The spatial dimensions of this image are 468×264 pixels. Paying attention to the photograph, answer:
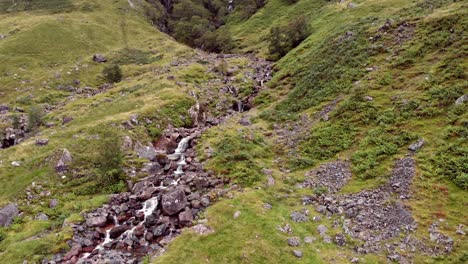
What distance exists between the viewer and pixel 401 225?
2391 centimetres

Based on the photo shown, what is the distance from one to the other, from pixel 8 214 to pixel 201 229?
68.1 feet

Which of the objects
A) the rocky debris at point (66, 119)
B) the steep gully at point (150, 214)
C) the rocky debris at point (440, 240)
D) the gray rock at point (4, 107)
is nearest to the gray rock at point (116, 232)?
the steep gully at point (150, 214)

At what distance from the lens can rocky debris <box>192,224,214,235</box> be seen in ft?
86.5

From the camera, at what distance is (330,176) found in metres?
31.9

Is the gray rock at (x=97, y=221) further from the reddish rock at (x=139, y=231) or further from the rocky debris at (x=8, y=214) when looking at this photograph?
the rocky debris at (x=8, y=214)

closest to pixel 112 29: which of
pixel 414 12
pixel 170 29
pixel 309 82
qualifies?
pixel 170 29

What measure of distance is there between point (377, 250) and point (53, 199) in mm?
32609

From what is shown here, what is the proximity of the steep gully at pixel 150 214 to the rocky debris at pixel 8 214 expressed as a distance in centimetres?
716

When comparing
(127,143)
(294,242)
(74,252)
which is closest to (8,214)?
(74,252)

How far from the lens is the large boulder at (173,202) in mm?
30016

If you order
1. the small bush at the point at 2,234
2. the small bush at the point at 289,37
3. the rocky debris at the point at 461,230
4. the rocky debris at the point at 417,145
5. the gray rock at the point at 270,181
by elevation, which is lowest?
the small bush at the point at 2,234

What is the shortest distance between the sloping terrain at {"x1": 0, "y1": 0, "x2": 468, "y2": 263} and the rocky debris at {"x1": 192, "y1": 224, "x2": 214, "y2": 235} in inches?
5.0

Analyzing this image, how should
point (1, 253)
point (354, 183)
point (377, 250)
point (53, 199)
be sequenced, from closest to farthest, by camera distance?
1. point (377, 250)
2. point (1, 253)
3. point (354, 183)
4. point (53, 199)

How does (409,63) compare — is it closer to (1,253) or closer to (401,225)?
(401,225)
